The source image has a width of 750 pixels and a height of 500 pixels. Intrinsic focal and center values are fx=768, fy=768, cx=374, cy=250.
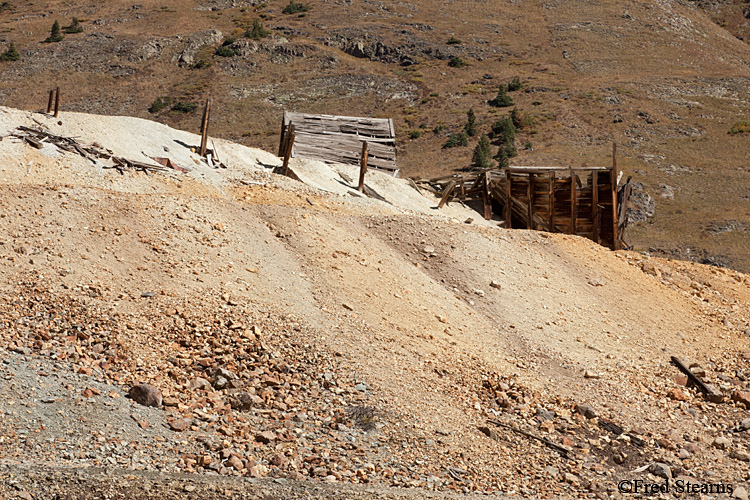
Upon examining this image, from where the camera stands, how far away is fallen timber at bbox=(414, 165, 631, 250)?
1842 centimetres

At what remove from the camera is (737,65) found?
215 ft

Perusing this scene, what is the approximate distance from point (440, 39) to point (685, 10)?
100.0ft

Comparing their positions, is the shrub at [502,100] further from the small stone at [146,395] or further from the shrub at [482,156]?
the small stone at [146,395]

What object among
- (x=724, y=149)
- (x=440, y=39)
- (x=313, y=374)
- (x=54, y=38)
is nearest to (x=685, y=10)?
(x=440, y=39)

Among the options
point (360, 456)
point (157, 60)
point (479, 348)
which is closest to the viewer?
point (360, 456)

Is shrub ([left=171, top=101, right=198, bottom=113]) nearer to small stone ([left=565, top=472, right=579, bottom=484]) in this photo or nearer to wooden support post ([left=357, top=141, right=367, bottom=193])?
wooden support post ([left=357, top=141, right=367, bottom=193])

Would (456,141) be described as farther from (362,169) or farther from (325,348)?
(325,348)

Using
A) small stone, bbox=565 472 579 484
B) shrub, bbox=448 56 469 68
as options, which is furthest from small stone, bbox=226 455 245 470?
shrub, bbox=448 56 469 68

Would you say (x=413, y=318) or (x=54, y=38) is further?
(x=54, y=38)

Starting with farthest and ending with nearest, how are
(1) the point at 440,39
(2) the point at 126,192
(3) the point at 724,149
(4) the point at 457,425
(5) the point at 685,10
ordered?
(5) the point at 685,10 < (1) the point at 440,39 < (3) the point at 724,149 < (2) the point at 126,192 < (4) the point at 457,425

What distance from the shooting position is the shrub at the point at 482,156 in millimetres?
39853

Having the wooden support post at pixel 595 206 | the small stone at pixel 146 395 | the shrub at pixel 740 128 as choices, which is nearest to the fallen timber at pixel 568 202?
the wooden support post at pixel 595 206

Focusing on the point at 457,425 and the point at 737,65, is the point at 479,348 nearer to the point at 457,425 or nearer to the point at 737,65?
the point at 457,425

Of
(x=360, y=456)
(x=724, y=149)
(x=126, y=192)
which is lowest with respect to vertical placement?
(x=724, y=149)
